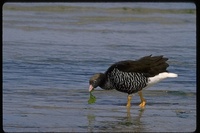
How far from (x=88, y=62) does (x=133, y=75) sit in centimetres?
425

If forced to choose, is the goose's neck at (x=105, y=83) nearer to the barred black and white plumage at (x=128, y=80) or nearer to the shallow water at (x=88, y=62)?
the barred black and white plumage at (x=128, y=80)

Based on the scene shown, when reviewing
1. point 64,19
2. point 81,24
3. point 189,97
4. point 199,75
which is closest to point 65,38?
point 81,24

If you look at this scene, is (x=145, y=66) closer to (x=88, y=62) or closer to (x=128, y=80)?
(x=128, y=80)

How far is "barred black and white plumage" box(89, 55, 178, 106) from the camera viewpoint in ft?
37.0

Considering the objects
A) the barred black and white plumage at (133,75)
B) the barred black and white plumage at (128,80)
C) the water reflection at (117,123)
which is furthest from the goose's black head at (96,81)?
the water reflection at (117,123)

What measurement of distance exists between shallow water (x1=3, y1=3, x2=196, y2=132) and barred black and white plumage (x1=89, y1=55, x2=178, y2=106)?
0.31 meters

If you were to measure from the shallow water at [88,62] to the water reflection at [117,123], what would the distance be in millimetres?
13

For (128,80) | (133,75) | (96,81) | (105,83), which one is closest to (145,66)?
(133,75)

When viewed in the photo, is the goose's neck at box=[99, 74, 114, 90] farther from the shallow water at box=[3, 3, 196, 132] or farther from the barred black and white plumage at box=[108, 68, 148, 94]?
the shallow water at box=[3, 3, 196, 132]

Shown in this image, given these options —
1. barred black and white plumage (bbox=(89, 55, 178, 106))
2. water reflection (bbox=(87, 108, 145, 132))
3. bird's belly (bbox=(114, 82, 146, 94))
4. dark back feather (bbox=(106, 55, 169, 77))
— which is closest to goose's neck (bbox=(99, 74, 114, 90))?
barred black and white plumage (bbox=(89, 55, 178, 106))

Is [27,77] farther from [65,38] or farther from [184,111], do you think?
[65,38]

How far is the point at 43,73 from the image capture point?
14008 millimetres

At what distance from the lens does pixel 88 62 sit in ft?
50.9

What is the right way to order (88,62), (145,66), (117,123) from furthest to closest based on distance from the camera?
1. (88,62)
2. (145,66)
3. (117,123)
